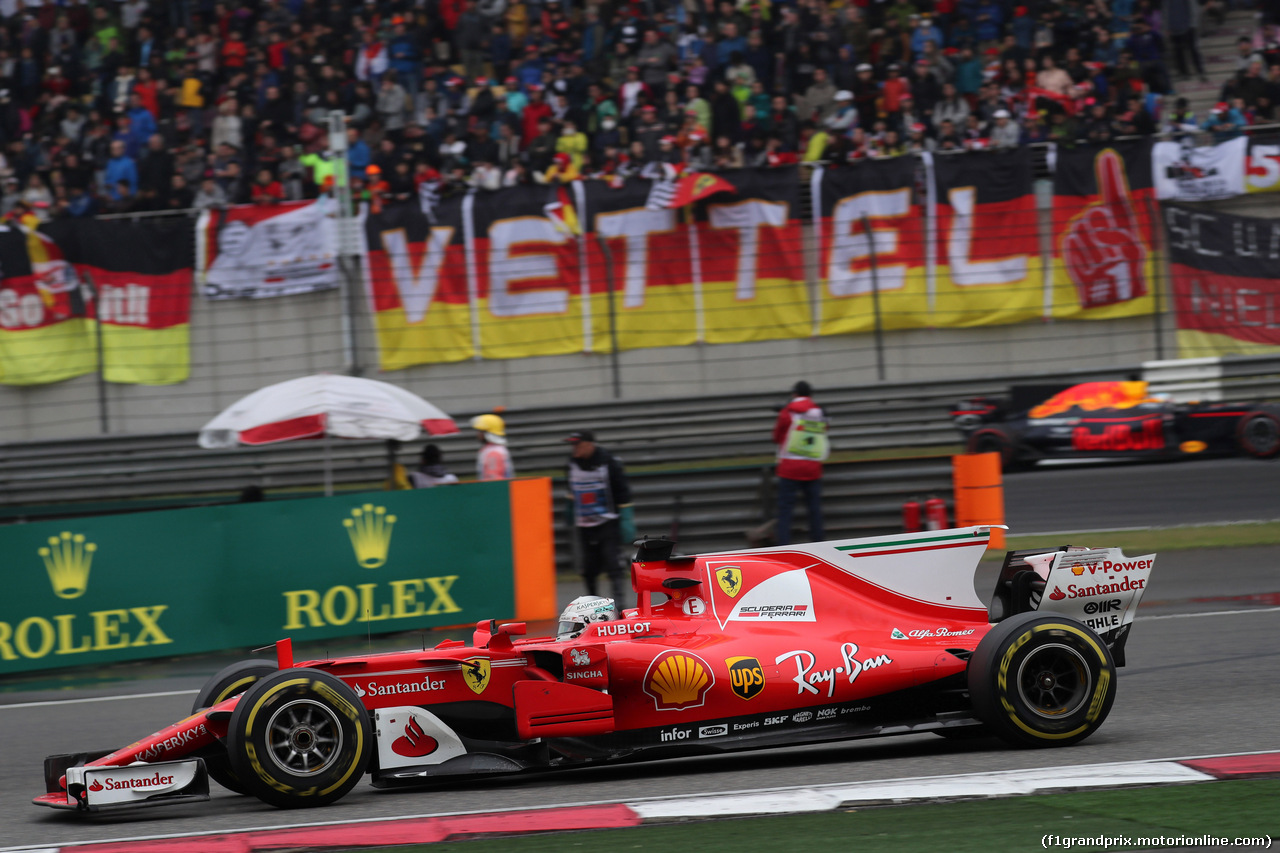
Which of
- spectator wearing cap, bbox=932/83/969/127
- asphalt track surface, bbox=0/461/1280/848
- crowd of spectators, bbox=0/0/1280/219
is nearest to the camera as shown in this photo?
asphalt track surface, bbox=0/461/1280/848

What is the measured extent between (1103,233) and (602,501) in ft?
25.5

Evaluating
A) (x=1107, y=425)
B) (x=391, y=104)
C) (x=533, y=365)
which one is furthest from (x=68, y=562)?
(x=1107, y=425)

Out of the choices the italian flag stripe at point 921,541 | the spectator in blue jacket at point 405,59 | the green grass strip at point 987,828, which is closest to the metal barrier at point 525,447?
the spectator in blue jacket at point 405,59

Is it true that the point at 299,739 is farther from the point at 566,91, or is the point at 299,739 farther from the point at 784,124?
the point at 566,91

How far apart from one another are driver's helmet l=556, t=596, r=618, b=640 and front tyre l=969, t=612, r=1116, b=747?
67.4 inches

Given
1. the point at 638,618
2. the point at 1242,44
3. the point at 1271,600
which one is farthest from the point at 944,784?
the point at 1242,44

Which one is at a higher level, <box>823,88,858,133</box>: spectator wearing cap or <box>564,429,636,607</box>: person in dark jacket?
<box>823,88,858,133</box>: spectator wearing cap

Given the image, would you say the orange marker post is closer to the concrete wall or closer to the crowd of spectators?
the concrete wall

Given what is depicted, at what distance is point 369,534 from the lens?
11.1 meters

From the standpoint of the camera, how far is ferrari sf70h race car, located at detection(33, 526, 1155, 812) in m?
5.81

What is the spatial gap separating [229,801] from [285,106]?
1406 cm

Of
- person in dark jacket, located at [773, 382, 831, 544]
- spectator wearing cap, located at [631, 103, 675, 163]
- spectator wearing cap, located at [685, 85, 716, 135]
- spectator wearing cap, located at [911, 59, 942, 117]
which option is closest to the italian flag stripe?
person in dark jacket, located at [773, 382, 831, 544]

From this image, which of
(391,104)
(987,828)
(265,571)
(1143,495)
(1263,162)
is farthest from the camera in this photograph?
(391,104)

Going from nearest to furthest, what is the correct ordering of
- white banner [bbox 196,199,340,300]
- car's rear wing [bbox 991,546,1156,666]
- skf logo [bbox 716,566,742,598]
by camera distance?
skf logo [bbox 716,566,742,598]
car's rear wing [bbox 991,546,1156,666]
white banner [bbox 196,199,340,300]
